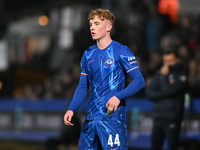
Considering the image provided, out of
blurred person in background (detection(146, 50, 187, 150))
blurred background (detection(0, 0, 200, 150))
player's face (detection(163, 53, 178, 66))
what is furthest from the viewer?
blurred background (detection(0, 0, 200, 150))

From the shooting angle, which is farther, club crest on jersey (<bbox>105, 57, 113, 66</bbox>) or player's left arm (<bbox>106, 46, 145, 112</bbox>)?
club crest on jersey (<bbox>105, 57, 113, 66</bbox>)

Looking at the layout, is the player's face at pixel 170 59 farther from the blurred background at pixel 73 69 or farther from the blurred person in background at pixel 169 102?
the blurred background at pixel 73 69

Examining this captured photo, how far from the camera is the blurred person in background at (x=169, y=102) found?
698cm

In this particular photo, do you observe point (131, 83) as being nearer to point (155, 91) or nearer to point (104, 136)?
point (104, 136)

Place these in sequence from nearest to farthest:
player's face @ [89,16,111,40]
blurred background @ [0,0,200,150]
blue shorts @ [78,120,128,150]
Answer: blue shorts @ [78,120,128,150], player's face @ [89,16,111,40], blurred background @ [0,0,200,150]

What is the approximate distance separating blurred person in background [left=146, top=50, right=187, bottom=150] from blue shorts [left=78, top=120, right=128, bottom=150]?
259cm

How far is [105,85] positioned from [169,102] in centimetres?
277

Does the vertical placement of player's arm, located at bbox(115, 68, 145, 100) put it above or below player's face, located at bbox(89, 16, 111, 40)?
below

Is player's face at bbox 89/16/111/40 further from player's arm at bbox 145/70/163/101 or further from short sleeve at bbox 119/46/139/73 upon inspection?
player's arm at bbox 145/70/163/101

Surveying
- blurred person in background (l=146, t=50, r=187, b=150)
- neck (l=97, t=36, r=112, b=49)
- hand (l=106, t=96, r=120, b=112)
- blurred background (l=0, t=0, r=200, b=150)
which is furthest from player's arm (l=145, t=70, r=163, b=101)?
hand (l=106, t=96, r=120, b=112)

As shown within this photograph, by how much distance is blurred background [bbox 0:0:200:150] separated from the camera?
30.5 feet

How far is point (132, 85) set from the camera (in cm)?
438

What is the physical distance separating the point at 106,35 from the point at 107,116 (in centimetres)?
90

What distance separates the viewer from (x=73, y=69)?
14547 millimetres
